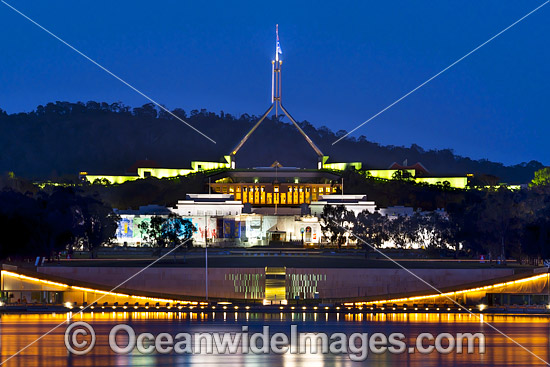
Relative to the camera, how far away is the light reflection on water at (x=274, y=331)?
29906 millimetres

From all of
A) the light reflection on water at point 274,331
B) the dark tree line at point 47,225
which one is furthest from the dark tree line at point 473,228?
the light reflection on water at point 274,331

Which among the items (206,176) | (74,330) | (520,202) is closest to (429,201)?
(206,176)

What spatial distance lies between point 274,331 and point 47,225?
27612 mm

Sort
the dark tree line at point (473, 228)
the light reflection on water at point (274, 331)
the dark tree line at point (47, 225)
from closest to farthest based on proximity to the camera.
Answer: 1. the light reflection on water at point (274, 331)
2. the dark tree line at point (47, 225)
3. the dark tree line at point (473, 228)

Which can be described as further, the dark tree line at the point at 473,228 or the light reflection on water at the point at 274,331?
the dark tree line at the point at 473,228

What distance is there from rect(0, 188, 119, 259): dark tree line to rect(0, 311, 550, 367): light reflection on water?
16415mm

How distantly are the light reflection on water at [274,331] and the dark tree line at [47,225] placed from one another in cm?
1641

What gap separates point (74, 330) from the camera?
118ft

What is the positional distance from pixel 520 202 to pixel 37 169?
434 ft

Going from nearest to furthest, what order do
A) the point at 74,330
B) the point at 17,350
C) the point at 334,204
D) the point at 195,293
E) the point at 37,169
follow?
the point at 17,350 < the point at 74,330 < the point at 195,293 < the point at 334,204 < the point at 37,169

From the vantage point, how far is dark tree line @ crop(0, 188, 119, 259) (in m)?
57.1

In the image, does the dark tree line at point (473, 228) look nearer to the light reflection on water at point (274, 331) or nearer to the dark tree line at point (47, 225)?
the dark tree line at point (47, 225)

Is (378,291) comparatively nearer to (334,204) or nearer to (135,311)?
(135,311)

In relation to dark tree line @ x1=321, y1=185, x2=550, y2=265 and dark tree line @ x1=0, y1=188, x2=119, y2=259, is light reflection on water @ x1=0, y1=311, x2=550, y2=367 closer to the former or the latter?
dark tree line @ x1=0, y1=188, x2=119, y2=259
